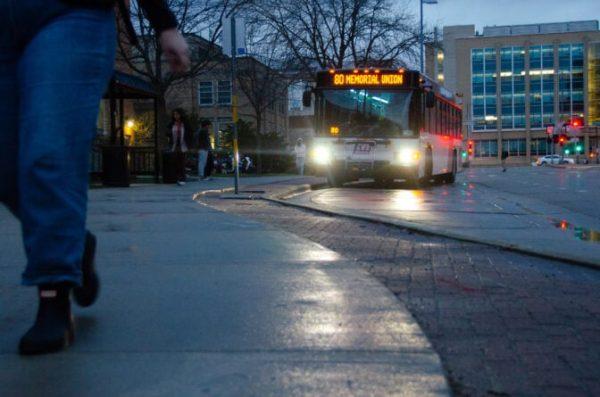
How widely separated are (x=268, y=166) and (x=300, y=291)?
3191 cm

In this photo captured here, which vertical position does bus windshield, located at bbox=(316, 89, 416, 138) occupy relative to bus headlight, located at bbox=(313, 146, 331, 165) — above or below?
above

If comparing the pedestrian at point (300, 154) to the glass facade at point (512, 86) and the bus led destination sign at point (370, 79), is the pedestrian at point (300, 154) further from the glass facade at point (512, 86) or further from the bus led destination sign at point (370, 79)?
the glass facade at point (512, 86)

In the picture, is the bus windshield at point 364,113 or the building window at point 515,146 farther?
the building window at point 515,146

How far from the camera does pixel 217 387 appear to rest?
7.72 ft

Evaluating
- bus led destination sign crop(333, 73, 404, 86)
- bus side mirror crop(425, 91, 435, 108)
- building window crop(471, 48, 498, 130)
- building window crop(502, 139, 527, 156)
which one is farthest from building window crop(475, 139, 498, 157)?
bus led destination sign crop(333, 73, 404, 86)

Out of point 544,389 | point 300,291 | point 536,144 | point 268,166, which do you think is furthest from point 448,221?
point 536,144

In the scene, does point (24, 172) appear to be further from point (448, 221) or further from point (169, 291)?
point (448, 221)

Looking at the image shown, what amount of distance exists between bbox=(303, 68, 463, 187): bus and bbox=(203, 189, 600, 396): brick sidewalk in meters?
12.0

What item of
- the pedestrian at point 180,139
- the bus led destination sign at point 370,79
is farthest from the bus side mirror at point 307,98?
the pedestrian at point 180,139

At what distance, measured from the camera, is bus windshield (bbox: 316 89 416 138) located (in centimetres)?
1856

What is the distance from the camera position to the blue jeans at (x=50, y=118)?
2637mm

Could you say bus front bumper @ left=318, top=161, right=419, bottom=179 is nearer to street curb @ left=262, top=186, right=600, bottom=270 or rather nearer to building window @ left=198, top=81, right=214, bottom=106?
street curb @ left=262, top=186, right=600, bottom=270

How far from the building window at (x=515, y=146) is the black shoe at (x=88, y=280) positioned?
391 feet

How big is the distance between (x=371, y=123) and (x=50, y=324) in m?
16.4
